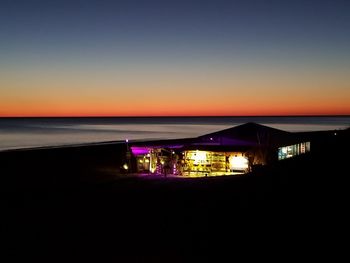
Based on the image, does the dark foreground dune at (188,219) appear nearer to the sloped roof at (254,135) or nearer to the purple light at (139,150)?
the sloped roof at (254,135)

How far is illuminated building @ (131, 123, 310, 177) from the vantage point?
70.5 ft

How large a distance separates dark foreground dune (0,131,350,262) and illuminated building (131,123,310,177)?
165 inches

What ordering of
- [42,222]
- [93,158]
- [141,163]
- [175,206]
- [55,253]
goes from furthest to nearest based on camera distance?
1. [93,158]
2. [141,163]
3. [175,206]
4. [42,222]
5. [55,253]

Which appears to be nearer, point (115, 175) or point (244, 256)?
point (244, 256)

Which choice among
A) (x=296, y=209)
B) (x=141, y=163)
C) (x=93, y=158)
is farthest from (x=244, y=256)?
(x=93, y=158)

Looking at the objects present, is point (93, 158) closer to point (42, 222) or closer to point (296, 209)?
point (42, 222)

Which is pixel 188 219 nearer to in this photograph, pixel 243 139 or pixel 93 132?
pixel 243 139

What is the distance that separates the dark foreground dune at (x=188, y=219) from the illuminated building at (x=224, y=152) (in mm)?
4198

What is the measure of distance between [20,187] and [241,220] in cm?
1227

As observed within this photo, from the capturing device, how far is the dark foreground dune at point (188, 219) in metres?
7.38

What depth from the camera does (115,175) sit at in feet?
74.1

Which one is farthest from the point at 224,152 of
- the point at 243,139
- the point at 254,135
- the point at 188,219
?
the point at 188,219

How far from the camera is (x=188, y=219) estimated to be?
984 centimetres

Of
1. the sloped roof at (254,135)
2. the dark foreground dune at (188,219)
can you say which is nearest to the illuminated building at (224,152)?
the sloped roof at (254,135)
